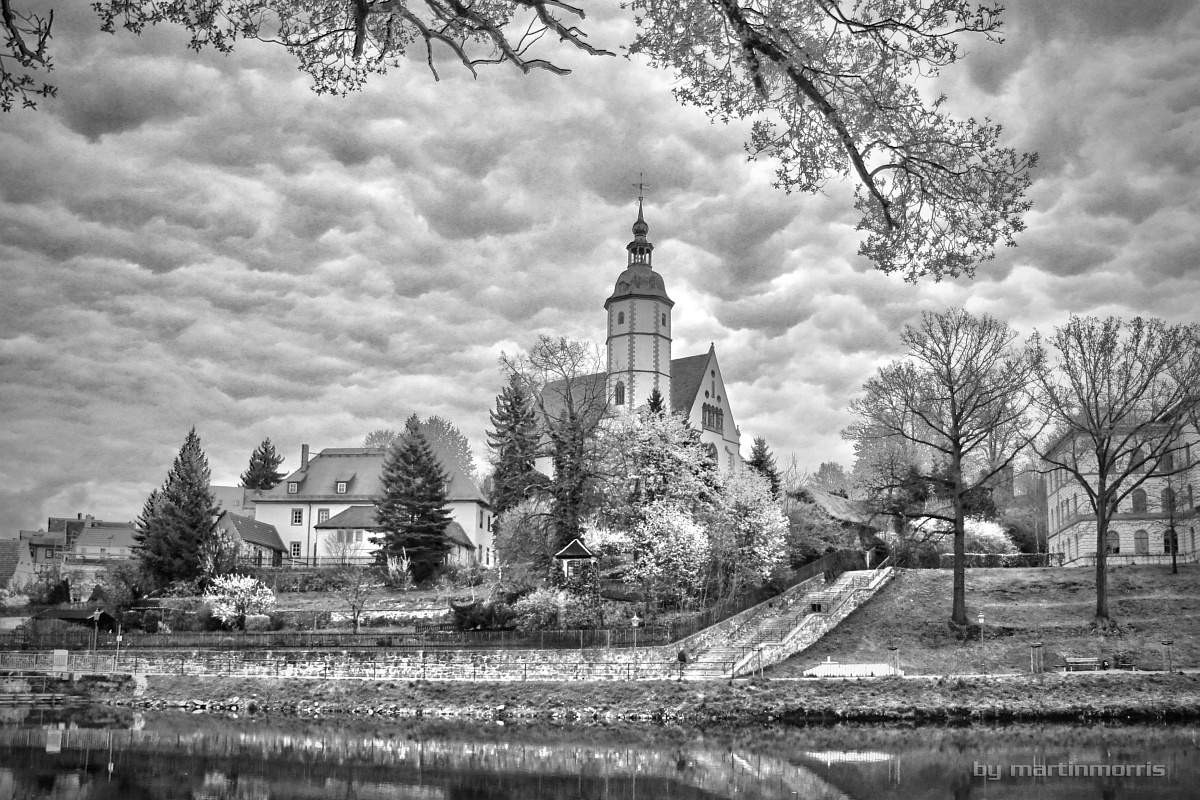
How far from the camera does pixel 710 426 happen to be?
75.7m

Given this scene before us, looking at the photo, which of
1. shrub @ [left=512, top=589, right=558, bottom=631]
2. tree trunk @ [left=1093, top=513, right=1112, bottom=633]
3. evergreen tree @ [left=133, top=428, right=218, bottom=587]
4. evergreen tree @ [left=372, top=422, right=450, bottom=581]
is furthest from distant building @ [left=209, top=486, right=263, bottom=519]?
tree trunk @ [left=1093, top=513, right=1112, bottom=633]

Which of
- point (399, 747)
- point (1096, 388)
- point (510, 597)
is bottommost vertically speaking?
point (399, 747)

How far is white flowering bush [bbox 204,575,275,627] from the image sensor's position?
42.2 meters

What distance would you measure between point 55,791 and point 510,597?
2084 centimetres

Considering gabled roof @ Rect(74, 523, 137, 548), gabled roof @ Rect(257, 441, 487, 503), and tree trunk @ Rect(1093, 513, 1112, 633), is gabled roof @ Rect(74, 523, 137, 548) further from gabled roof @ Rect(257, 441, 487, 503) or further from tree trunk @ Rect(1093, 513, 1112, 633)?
tree trunk @ Rect(1093, 513, 1112, 633)

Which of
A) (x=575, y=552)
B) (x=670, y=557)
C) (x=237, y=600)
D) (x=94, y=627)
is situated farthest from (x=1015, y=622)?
(x=94, y=627)

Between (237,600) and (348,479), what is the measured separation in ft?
76.8

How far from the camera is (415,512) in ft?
173

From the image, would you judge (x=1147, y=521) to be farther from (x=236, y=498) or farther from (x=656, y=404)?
(x=236, y=498)

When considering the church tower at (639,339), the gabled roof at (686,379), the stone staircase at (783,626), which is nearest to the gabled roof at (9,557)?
the church tower at (639,339)

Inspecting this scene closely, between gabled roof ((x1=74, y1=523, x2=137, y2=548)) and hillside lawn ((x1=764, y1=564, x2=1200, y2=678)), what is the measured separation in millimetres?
67406

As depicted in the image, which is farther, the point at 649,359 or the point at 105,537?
the point at 105,537

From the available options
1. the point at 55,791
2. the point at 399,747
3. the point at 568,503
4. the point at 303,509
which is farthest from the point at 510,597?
the point at 303,509

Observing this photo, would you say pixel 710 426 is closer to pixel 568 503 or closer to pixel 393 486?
pixel 393 486
